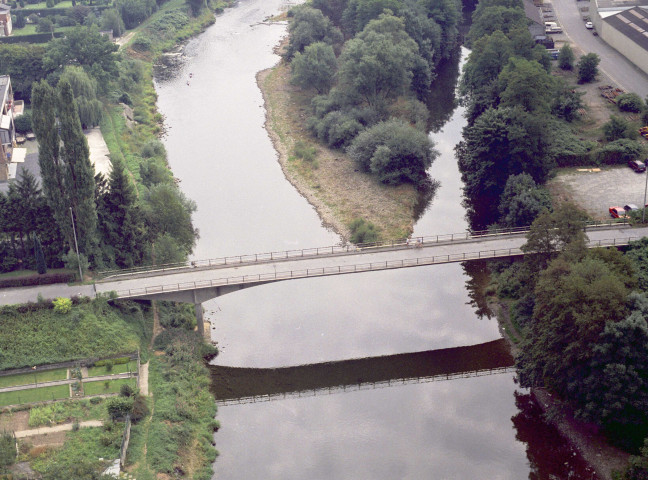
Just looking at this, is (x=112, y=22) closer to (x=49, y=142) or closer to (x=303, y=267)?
(x=49, y=142)

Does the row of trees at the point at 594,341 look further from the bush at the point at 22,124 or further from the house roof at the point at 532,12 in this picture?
the house roof at the point at 532,12

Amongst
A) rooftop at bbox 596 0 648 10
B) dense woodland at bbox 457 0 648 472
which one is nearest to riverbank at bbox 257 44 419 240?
dense woodland at bbox 457 0 648 472

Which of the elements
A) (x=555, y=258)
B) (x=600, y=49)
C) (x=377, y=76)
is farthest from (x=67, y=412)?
(x=600, y=49)

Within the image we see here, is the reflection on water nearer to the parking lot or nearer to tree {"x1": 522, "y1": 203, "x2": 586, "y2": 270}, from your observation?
tree {"x1": 522, "y1": 203, "x2": 586, "y2": 270}

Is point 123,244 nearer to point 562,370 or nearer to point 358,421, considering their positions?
point 358,421

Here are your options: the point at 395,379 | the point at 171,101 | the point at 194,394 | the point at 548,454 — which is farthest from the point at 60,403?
the point at 171,101

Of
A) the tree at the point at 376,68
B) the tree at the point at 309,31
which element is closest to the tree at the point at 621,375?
the tree at the point at 376,68
